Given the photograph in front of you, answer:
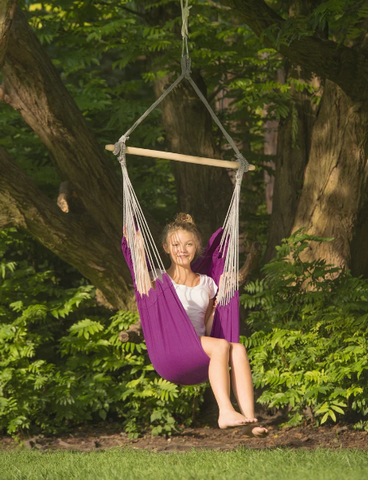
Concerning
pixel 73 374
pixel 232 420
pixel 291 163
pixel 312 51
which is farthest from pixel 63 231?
pixel 232 420

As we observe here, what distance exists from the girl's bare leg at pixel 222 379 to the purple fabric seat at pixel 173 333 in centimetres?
6

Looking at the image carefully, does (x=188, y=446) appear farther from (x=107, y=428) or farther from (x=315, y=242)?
(x=315, y=242)

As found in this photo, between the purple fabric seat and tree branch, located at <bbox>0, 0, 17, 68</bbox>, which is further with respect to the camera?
tree branch, located at <bbox>0, 0, 17, 68</bbox>

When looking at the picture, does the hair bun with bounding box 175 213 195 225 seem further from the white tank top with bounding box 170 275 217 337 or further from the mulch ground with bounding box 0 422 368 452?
the mulch ground with bounding box 0 422 368 452

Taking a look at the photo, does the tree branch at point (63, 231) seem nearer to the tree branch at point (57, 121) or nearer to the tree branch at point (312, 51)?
the tree branch at point (57, 121)

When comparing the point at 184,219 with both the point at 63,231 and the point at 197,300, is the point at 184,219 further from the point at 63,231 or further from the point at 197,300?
the point at 63,231

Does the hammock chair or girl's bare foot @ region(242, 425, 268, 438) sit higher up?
the hammock chair

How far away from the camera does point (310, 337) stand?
4.92m

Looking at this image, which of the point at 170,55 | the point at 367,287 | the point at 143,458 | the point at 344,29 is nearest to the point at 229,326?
the point at 143,458

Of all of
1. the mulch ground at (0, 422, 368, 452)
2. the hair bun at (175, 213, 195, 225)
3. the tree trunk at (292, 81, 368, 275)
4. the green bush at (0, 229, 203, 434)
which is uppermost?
the tree trunk at (292, 81, 368, 275)

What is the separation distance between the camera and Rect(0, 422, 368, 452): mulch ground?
496cm

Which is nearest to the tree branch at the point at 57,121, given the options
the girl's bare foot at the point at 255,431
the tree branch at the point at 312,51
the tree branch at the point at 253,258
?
the tree branch at the point at 253,258

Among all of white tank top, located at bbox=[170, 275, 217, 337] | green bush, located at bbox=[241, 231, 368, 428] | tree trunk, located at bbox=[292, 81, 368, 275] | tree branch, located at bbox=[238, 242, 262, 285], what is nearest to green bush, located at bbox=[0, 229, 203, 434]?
green bush, located at bbox=[241, 231, 368, 428]

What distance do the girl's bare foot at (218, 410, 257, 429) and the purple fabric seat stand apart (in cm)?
32
